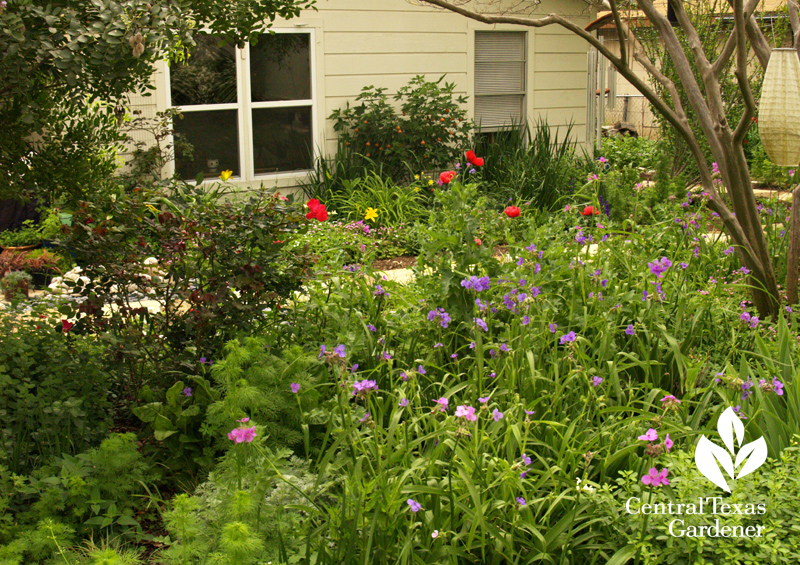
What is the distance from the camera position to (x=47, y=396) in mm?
2674

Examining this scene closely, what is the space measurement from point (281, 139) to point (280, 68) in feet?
2.31

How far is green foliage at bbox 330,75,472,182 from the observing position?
7.42 m

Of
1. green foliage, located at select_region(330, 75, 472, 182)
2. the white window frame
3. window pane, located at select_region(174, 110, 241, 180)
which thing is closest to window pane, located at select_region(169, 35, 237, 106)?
window pane, located at select_region(174, 110, 241, 180)

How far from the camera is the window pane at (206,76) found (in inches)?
266

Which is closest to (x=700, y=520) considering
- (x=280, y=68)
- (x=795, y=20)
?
(x=795, y=20)

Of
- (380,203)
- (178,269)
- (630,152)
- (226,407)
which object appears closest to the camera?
(226,407)

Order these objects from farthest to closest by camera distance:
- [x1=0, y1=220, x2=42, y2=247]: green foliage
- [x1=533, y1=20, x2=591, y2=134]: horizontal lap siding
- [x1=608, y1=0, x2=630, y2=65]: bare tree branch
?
[x1=533, y1=20, x2=591, y2=134]: horizontal lap siding → [x1=0, y1=220, x2=42, y2=247]: green foliage → [x1=608, y1=0, x2=630, y2=65]: bare tree branch

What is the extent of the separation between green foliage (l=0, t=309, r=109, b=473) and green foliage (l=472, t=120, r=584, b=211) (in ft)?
16.2

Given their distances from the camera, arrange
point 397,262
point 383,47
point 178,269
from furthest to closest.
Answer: point 383,47 → point 397,262 → point 178,269

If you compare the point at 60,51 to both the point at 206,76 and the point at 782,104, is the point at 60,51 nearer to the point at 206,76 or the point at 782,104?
the point at 782,104

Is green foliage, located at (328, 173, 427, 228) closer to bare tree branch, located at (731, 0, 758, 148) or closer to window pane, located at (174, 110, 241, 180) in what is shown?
window pane, located at (174, 110, 241, 180)

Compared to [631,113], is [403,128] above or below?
below

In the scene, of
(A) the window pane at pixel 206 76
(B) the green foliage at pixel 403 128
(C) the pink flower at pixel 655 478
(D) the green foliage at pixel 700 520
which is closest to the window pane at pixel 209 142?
(A) the window pane at pixel 206 76

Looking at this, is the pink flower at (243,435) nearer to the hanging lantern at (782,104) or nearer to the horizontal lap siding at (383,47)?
the hanging lantern at (782,104)
